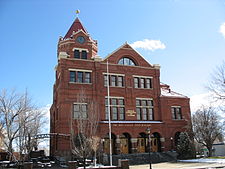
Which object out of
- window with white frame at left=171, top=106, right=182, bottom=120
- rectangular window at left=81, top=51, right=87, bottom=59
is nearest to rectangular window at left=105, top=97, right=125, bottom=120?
rectangular window at left=81, top=51, right=87, bottom=59

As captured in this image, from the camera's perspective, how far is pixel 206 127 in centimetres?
3744

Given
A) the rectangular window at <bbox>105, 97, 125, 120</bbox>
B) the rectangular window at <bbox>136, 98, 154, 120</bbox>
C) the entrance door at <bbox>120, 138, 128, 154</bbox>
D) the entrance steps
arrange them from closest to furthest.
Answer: the entrance steps < the entrance door at <bbox>120, 138, 128, 154</bbox> < the rectangular window at <bbox>105, 97, 125, 120</bbox> < the rectangular window at <bbox>136, 98, 154, 120</bbox>

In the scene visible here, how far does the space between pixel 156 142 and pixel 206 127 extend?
796cm

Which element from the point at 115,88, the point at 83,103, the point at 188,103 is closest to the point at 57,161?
the point at 83,103

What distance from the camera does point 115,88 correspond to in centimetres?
3834

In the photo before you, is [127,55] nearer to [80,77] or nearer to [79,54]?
[79,54]

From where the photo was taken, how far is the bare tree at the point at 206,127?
3706 centimetres

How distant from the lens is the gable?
1549 inches

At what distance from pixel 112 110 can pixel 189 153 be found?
42.0ft

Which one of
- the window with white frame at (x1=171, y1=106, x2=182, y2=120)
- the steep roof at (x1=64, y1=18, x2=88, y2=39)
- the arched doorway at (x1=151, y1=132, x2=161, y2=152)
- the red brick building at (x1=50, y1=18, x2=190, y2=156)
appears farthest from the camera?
the window with white frame at (x1=171, y1=106, x2=182, y2=120)

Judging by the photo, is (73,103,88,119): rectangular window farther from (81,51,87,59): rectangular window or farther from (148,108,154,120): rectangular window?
(148,108,154,120): rectangular window

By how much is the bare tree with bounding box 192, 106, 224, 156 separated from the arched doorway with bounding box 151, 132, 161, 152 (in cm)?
565

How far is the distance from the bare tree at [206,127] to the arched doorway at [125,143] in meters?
10.4

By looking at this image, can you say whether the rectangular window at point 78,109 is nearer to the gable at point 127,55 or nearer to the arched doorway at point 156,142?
the gable at point 127,55
